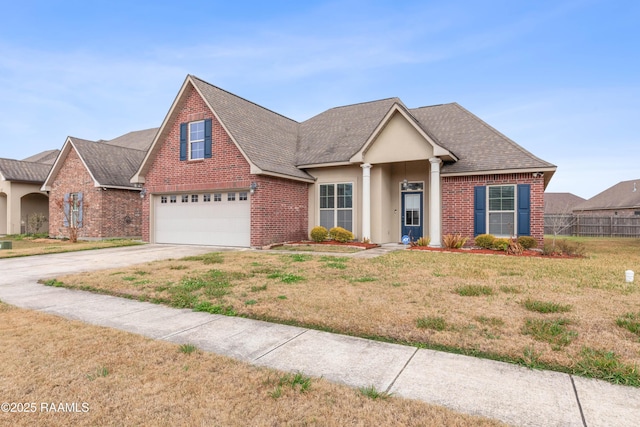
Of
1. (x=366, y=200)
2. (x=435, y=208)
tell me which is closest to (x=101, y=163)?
(x=366, y=200)

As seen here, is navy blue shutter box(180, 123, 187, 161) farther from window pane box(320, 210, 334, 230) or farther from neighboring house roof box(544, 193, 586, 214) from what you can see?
neighboring house roof box(544, 193, 586, 214)

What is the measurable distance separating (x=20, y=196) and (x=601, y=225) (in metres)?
42.1

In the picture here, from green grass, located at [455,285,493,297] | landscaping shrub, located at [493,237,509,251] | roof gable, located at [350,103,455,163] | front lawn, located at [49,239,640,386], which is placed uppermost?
roof gable, located at [350,103,455,163]

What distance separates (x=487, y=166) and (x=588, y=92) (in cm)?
1097

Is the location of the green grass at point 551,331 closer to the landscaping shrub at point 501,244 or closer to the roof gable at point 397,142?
the landscaping shrub at point 501,244

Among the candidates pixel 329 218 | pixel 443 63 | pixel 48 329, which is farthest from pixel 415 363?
pixel 443 63

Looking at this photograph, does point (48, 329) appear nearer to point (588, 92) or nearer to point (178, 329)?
point (178, 329)

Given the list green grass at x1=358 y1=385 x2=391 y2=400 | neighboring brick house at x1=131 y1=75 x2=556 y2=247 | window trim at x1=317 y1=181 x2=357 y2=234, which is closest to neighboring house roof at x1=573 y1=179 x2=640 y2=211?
neighboring brick house at x1=131 y1=75 x2=556 y2=247

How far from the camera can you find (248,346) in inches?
148

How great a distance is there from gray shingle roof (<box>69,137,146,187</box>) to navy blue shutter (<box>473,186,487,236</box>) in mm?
19062

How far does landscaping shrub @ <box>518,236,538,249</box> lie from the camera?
470 inches

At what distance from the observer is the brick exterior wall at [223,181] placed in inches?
538

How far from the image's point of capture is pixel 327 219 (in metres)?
15.8

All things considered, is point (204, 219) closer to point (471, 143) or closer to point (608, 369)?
point (471, 143)
